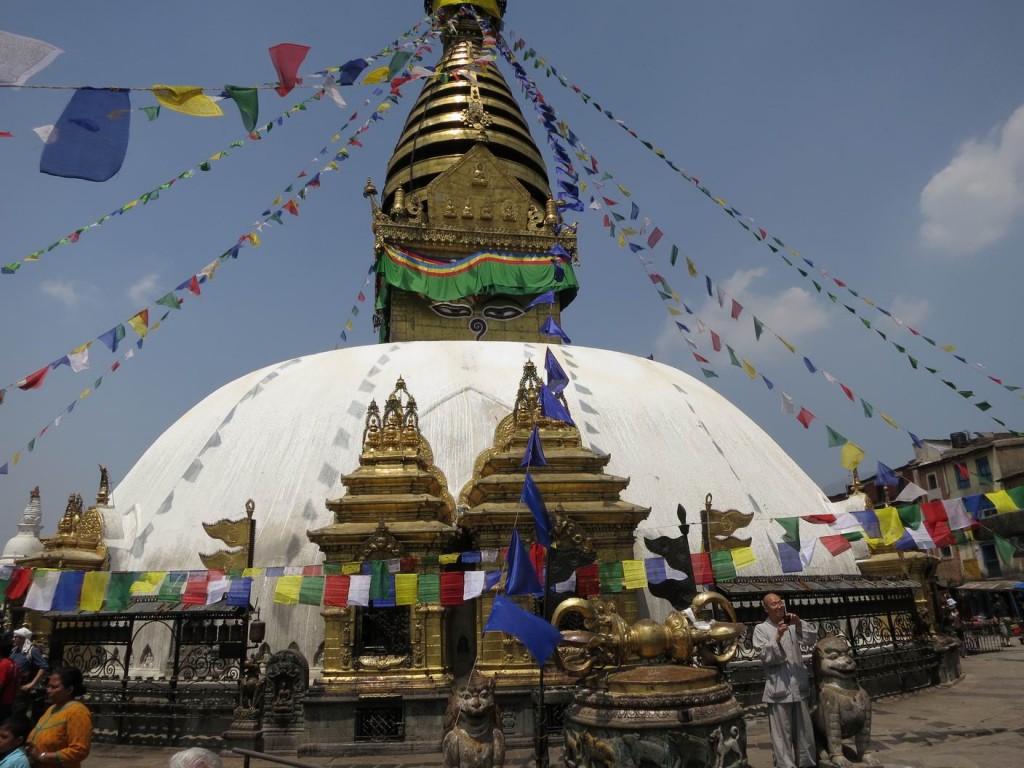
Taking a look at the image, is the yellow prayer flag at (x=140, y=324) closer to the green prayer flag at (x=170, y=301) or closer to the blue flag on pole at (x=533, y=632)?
the green prayer flag at (x=170, y=301)

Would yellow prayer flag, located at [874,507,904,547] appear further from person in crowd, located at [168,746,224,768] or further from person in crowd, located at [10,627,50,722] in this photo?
person in crowd, located at [10,627,50,722]

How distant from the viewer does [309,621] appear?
36.8 feet

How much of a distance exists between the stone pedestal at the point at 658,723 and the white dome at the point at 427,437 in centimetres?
700

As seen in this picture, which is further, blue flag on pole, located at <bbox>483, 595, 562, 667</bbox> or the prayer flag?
the prayer flag

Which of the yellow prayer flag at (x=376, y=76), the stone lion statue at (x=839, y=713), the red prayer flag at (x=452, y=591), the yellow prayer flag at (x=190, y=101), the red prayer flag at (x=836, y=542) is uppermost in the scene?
the yellow prayer flag at (x=376, y=76)

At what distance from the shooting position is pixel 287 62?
21.9ft

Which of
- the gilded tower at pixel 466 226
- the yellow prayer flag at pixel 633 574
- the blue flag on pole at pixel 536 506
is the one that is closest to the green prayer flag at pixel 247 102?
the blue flag on pole at pixel 536 506

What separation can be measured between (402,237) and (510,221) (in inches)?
142

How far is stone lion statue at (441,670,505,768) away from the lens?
190 inches

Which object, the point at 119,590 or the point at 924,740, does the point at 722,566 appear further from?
the point at 119,590

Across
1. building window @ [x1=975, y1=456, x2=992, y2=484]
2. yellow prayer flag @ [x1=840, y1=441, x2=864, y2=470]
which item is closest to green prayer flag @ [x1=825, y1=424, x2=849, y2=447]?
yellow prayer flag @ [x1=840, y1=441, x2=864, y2=470]

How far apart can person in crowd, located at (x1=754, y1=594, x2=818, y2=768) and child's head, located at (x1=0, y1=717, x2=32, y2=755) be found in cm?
522

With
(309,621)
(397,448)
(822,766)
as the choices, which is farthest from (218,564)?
(822,766)

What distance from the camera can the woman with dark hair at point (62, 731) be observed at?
160 inches
